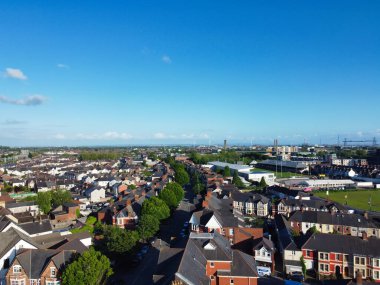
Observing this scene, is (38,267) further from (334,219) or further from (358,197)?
(358,197)

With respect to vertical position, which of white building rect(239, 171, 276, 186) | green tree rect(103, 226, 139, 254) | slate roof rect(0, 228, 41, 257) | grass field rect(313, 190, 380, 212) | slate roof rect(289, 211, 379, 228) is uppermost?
slate roof rect(0, 228, 41, 257)

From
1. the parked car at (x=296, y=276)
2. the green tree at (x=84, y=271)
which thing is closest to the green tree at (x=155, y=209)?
the green tree at (x=84, y=271)

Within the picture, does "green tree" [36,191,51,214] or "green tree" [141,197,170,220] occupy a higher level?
"green tree" [141,197,170,220]

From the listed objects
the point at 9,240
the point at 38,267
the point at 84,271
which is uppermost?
the point at 9,240

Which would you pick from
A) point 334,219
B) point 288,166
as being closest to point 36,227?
point 334,219

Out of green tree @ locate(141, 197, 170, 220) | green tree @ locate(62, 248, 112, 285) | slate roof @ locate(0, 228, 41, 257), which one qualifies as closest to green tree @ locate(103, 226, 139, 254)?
green tree @ locate(62, 248, 112, 285)

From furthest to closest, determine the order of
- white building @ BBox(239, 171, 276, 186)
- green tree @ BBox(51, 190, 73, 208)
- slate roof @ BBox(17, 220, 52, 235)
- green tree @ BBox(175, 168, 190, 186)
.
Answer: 1. white building @ BBox(239, 171, 276, 186)
2. green tree @ BBox(175, 168, 190, 186)
3. green tree @ BBox(51, 190, 73, 208)
4. slate roof @ BBox(17, 220, 52, 235)

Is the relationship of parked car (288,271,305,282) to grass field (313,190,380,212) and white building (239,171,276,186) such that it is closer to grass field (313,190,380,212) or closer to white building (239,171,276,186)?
grass field (313,190,380,212)
